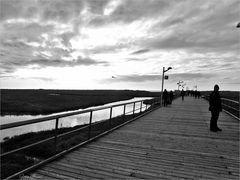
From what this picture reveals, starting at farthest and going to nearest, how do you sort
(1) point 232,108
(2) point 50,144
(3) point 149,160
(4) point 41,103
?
(4) point 41,103 → (1) point 232,108 → (2) point 50,144 → (3) point 149,160

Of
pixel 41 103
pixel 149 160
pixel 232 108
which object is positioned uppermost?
pixel 232 108

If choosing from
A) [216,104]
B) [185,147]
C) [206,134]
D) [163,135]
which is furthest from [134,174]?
[216,104]

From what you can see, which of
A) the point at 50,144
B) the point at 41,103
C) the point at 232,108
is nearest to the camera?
the point at 50,144

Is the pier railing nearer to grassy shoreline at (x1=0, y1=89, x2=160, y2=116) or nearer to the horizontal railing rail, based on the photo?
the horizontal railing rail

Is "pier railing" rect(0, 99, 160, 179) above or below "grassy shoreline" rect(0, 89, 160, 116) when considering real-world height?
above

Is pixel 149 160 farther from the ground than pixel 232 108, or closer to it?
closer to it

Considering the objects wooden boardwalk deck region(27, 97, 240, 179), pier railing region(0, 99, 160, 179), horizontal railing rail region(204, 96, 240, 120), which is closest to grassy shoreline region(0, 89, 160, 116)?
pier railing region(0, 99, 160, 179)

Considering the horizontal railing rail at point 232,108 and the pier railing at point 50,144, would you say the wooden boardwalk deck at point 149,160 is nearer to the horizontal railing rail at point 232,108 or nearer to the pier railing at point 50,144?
the pier railing at point 50,144

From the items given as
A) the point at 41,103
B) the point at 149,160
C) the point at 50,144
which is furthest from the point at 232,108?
the point at 41,103

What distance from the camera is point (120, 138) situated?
21.8 ft

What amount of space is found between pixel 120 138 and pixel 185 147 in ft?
6.99

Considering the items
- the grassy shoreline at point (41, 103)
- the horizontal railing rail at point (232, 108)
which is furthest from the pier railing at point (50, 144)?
the grassy shoreline at point (41, 103)

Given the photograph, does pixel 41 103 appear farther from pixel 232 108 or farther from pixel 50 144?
pixel 232 108

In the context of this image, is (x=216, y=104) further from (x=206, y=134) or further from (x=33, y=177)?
(x=33, y=177)
